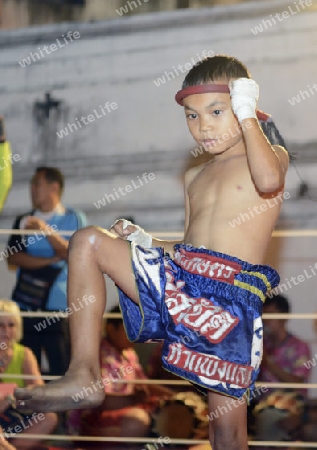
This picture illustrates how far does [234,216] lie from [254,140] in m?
0.20

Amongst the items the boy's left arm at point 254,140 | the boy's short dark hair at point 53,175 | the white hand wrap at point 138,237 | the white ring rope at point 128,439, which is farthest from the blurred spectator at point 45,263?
the boy's left arm at point 254,140

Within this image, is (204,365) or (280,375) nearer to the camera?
(204,365)

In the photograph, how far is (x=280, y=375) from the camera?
2385mm

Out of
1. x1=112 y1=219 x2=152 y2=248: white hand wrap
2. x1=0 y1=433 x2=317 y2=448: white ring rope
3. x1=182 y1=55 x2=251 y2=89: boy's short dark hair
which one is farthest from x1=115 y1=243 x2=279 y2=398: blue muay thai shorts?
x1=0 y1=433 x2=317 y2=448: white ring rope

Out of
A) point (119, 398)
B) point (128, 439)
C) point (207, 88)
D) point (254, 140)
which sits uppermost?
point (207, 88)

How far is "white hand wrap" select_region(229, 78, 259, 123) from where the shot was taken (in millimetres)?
1437

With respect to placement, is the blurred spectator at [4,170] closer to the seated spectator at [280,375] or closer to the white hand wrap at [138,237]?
the seated spectator at [280,375]

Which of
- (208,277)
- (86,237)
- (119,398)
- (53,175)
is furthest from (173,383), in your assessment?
(86,237)

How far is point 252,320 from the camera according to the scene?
4.99 ft

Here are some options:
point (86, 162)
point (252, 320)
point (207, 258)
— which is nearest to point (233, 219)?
point (207, 258)

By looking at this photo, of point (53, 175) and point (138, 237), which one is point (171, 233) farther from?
point (138, 237)

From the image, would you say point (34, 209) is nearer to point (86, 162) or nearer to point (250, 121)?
point (86, 162)

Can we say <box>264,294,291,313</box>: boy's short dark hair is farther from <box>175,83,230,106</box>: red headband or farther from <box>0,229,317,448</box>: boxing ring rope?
Result: <box>175,83,230,106</box>: red headband

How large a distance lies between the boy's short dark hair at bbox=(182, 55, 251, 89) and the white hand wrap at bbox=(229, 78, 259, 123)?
98 millimetres
